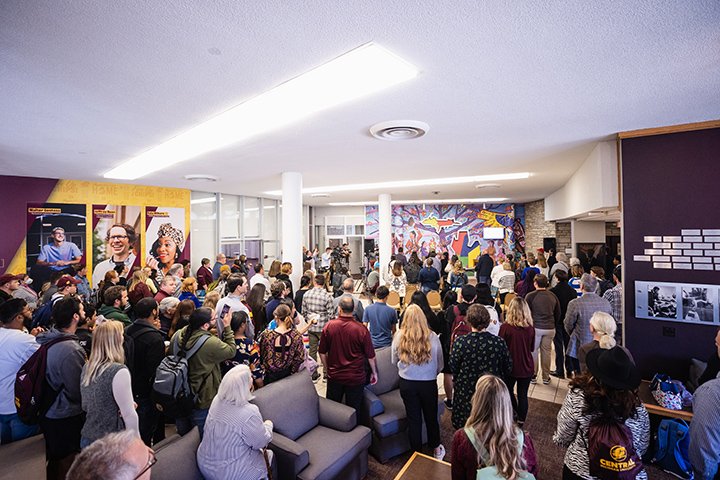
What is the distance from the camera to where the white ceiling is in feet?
6.10

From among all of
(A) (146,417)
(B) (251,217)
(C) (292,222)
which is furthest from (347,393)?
(B) (251,217)

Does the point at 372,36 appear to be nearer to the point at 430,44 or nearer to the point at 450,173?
the point at 430,44

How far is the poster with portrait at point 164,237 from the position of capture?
8922 mm

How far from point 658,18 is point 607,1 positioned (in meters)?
0.44

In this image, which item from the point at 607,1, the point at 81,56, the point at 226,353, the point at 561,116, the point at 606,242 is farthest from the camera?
the point at 606,242

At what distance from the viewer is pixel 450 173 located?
7.28 metres

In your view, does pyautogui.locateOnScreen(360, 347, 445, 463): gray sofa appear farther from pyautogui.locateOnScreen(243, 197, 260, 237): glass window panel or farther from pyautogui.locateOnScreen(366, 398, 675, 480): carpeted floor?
pyautogui.locateOnScreen(243, 197, 260, 237): glass window panel

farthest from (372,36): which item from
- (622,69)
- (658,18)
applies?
(622,69)

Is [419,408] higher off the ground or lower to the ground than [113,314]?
lower

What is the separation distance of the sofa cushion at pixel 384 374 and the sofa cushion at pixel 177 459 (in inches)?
72.2

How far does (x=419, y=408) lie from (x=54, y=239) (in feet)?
28.7

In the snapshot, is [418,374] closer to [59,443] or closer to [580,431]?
[580,431]

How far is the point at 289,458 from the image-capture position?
2.51 m

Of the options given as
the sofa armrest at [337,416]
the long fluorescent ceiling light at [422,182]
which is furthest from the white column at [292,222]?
the sofa armrest at [337,416]
